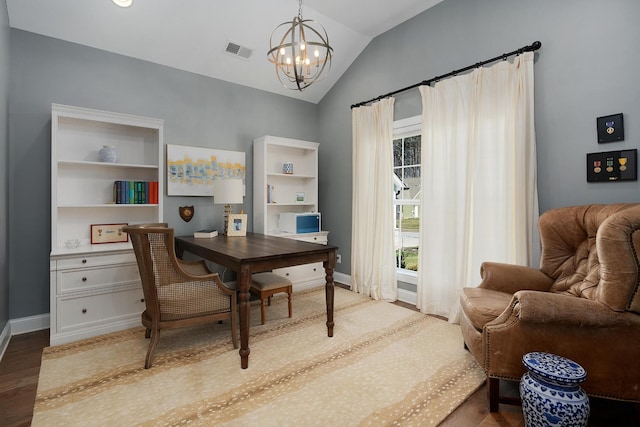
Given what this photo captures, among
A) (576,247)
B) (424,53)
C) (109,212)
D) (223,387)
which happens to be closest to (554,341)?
(576,247)

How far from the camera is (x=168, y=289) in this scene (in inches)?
87.1

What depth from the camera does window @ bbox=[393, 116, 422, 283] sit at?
143 inches

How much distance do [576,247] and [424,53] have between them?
239cm

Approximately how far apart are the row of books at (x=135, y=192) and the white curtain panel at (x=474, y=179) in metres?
2.76

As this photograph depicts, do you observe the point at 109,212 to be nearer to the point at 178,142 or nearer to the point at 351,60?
the point at 178,142

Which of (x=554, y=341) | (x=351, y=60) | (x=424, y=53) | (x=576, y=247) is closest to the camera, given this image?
(x=554, y=341)

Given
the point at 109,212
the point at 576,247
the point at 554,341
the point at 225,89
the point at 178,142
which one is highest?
the point at 225,89

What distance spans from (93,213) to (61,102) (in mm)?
1063

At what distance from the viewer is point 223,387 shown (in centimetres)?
191

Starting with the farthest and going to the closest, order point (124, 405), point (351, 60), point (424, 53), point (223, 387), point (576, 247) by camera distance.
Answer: point (351, 60) → point (424, 53) → point (576, 247) → point (223, 387) → point (124, 405)

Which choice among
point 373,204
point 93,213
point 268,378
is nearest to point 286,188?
point 373,204

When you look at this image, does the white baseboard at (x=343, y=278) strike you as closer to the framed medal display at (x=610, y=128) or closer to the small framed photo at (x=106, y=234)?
the small framed photo at (x=106, y=234)

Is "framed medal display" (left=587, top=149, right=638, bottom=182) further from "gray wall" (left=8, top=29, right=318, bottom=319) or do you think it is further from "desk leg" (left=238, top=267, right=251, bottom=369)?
"gray wall" (left=8, top=29, right=318, bottom=319)

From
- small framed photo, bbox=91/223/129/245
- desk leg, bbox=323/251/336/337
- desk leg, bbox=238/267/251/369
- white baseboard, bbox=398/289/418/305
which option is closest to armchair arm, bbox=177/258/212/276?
small framed photo, bbox=91/223/129/245
